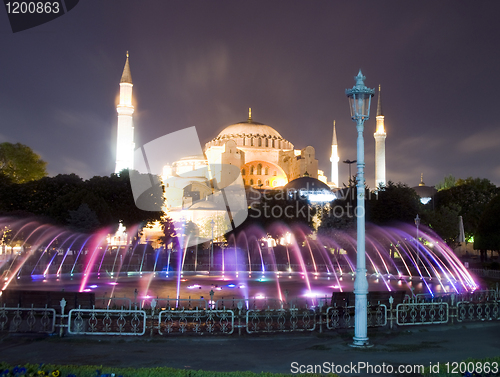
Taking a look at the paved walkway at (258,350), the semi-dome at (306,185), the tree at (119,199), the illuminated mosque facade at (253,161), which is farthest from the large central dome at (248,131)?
the paved walkway at (258,350)

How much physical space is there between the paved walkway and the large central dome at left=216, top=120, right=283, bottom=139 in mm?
81198

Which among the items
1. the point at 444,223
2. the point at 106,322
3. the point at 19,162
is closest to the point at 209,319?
the point at 106,322

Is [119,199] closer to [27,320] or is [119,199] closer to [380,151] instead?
[27,320]

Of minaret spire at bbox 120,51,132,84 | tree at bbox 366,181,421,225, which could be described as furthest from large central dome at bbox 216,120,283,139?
tree at bbox 366,181,421,225

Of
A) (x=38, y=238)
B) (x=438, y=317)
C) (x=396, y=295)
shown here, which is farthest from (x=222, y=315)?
(x=38, y=238)

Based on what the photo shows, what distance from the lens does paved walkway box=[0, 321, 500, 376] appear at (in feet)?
26.1

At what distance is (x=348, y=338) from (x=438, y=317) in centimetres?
325

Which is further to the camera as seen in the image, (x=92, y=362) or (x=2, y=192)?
(x=2, y=192)

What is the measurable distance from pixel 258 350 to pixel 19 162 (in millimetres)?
56786

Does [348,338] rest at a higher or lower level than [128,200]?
lower

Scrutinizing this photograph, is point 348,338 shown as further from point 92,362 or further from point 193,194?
point 193,194

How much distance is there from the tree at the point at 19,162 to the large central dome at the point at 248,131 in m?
39.8

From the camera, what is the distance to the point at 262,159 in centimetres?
8656

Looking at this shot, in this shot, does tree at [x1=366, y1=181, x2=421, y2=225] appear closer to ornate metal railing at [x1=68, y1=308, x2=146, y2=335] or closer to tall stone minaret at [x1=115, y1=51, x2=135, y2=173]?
ornate metal railing at [x1=68, y1=308, x2=146, y2=335]
